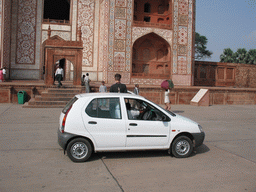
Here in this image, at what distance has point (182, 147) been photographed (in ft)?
17.9

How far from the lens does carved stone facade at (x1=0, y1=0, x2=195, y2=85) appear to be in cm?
2222

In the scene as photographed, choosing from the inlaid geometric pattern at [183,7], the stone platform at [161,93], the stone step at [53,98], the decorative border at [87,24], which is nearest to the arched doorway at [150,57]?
the inlaid geometric pattern at [183,7]

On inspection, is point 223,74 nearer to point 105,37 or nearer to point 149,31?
point 149,31

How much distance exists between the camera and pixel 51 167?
4.67 meters

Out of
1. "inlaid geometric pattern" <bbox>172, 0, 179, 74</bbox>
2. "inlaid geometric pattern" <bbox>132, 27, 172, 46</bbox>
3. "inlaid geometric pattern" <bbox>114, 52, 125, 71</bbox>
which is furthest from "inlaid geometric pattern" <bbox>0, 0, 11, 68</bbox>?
"inlaid geometric pattern" <bbox>172, 0, 179, 74</bbox>

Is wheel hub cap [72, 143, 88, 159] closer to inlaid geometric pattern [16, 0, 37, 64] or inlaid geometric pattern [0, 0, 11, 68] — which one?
inlaid geometric pattern [0, 0, 11, 68]

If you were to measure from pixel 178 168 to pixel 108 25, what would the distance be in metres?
18.8

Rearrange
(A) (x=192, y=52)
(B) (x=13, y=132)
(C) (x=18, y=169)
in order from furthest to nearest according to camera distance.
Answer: (A) (x=192, y=52) < (B) (x=13, y=132) < (C) (x=18, y=169)

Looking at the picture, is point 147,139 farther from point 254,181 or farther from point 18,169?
point 18,169

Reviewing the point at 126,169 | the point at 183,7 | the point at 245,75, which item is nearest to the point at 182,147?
the point at 126,169

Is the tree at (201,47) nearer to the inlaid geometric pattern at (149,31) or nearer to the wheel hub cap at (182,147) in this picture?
the inlaid geometric pattern at (149,31)

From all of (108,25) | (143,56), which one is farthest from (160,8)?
(108,25)

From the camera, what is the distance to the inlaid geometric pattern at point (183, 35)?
78.8 feet

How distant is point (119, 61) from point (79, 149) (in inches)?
701
